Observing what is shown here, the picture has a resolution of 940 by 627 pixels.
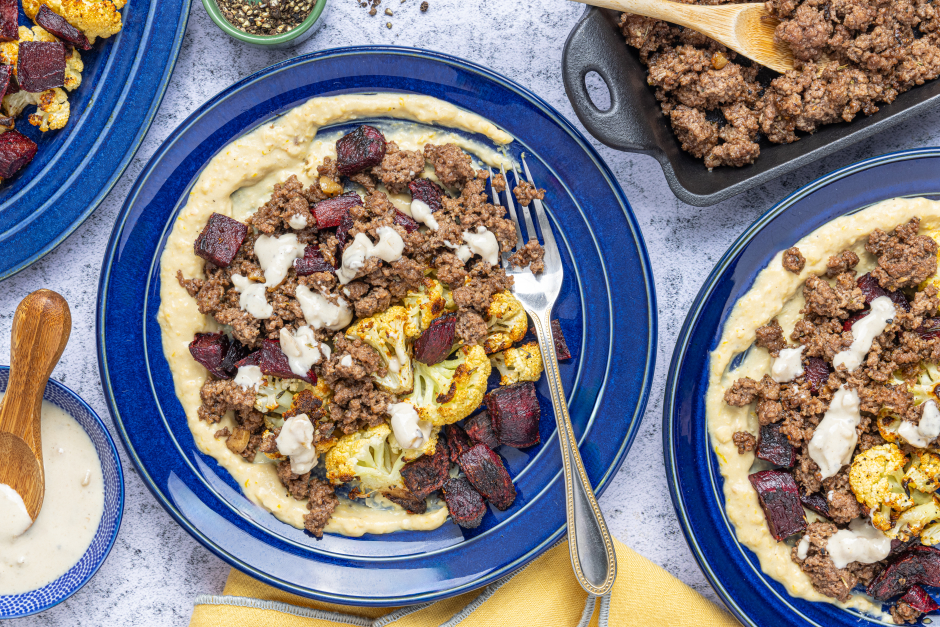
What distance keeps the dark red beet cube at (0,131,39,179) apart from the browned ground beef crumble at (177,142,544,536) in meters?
1.02

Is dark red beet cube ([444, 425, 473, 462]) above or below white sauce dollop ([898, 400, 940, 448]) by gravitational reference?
below

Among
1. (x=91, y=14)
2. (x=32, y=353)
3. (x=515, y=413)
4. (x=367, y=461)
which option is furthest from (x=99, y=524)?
(x=91, y=14)

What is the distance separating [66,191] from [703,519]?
345 cm

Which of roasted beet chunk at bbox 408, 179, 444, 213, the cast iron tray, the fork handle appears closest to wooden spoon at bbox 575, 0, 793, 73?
the cast iron tray

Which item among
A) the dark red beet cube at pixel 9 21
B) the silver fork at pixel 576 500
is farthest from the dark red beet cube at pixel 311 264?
the dark red beet cube at pixel 9 21

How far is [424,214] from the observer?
2943 mm

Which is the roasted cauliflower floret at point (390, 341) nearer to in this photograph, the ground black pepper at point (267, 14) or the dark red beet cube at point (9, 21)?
the ground black pepper at point (267, 14)

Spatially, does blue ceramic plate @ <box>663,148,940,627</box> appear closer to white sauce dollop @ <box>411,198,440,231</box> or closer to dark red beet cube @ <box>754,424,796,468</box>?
dark red beet cube @ <box>754,424,796,468</box>

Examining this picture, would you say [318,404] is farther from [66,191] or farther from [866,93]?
[866,93]

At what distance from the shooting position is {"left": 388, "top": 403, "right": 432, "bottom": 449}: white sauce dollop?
9.48ft

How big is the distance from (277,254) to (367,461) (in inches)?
40.9

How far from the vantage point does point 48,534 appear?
10.7ft

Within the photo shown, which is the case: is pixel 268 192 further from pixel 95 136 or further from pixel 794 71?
pixel 794 71

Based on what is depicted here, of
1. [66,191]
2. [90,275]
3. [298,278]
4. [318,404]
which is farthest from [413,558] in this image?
[66,191]
